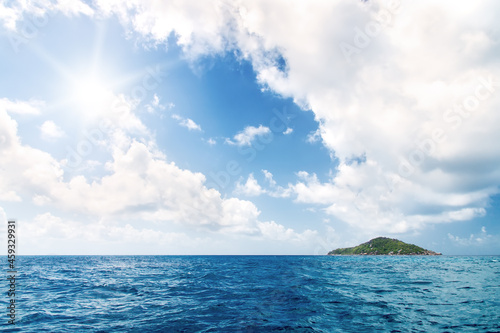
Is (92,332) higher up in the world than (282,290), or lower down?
higher up

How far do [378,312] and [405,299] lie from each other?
738cm

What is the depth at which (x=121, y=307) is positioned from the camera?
72.0 feet

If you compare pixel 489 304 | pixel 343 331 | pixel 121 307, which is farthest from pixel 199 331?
pixel 489 304

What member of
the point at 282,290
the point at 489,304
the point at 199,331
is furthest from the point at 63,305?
the point at 489,304

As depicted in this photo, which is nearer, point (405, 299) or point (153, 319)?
point (153, 319)

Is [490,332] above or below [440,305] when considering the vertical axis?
above

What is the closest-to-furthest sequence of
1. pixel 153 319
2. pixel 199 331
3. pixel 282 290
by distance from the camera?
1. pixel 199 331
2. pixel 153 319
3. pixel 282 290

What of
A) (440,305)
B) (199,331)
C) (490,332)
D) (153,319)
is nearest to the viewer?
(490,332)

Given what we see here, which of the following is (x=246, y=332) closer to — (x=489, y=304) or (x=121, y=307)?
(x=121, y=307)

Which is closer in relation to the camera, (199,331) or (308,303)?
(199,331)

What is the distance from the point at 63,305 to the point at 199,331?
17.2m

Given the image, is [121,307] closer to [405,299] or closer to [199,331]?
[199,331]

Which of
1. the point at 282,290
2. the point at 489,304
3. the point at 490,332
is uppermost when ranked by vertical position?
the point at 490,332

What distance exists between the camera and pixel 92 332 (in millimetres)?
15602
